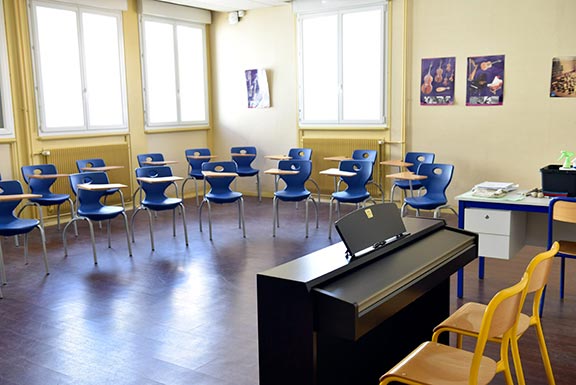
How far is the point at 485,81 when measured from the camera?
25.1ft

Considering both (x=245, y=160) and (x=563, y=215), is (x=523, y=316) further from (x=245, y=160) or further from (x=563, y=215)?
(x=245, y=160)

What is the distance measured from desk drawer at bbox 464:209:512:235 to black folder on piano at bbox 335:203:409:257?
170 centimetres

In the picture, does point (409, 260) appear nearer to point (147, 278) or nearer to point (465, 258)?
point (465, 258)

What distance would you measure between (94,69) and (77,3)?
93cm

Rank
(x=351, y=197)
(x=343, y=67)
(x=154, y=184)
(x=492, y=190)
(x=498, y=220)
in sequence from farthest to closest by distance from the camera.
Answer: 1. (x=343, y=67)
2. (x=351, y=197)
3. (x=154, y=184)
4. (x=492, y=190)
5. (x=498, y=220)

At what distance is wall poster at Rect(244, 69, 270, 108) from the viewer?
9719 millimetres

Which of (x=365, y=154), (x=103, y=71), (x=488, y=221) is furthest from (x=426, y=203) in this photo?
(x=103, y=71)

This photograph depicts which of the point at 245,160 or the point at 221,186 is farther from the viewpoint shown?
the point at 245,160

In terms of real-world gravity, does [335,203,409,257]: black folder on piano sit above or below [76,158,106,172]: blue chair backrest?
above

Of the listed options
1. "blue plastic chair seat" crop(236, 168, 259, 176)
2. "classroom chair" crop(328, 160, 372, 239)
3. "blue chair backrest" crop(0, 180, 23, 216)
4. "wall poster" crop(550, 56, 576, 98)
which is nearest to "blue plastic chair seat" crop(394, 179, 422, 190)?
"classroom chair" crop(328, 160, 372, 239)

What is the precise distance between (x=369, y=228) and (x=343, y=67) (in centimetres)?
662

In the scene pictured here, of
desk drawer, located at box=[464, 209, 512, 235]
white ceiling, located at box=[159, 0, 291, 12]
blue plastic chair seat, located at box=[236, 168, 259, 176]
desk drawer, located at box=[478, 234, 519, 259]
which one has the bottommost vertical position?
Result: desk drawer, located at box=[478, 234, 519, 259]

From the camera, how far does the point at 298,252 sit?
6.11 meters

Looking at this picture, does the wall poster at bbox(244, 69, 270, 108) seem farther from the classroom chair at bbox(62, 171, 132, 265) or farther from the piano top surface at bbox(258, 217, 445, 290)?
the piano top surface at bbox(258, 217, 445, 290)
